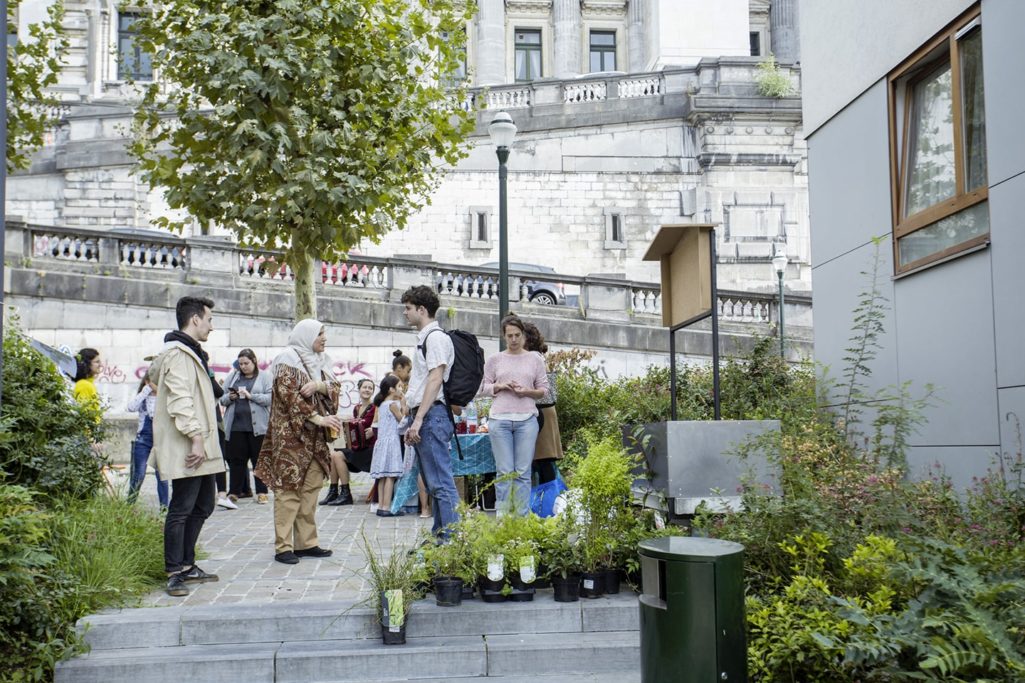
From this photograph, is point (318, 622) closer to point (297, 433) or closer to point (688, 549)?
point (297, 433)

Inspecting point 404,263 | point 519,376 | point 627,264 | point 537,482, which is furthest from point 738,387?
point 627,264

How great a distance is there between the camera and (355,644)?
19.8 ft

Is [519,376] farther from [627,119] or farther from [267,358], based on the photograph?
[627,119]

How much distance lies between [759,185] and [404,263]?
13.8 meters

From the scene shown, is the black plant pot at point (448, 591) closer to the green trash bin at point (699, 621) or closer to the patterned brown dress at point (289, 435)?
the patterned brown dress at point (289, 435)

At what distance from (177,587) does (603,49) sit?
4044 cm

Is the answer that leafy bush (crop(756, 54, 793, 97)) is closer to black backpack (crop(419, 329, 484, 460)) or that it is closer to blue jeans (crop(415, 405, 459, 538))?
black backpack (crop(419, 329, 484, 460))

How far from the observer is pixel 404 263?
20.2m

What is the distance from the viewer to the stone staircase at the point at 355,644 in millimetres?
5695

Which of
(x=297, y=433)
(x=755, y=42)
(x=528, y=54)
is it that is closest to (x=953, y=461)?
(x=297, y=433)

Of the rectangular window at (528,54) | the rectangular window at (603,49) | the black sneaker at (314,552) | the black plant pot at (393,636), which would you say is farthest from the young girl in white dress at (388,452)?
the rectangular window at (603,49)

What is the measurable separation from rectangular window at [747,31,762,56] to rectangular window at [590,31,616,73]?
20.7 ft

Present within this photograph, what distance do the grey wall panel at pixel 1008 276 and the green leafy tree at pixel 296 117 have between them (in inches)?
286

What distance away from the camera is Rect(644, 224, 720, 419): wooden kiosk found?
6652mm
